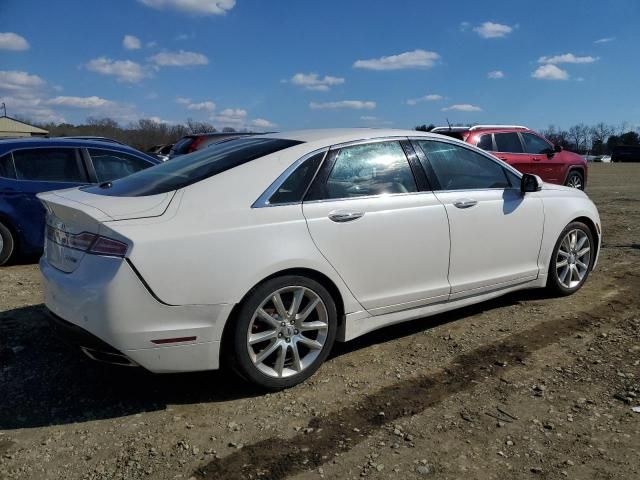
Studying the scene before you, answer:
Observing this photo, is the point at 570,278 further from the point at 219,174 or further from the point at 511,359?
the point at 219,174

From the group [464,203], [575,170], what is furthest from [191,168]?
[575,170]

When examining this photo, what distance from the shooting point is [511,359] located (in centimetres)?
393

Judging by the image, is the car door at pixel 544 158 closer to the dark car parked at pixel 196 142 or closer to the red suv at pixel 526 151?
the red suv at pixel 526 151

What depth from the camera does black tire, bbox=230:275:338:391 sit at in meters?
3.25

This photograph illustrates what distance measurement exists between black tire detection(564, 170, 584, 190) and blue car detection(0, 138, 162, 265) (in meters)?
10.1

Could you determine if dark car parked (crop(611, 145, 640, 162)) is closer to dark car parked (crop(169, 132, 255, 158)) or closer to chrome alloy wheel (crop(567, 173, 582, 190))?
chrome alloy wheel (crop(567, 173, 582, 190))

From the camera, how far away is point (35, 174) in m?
6.94

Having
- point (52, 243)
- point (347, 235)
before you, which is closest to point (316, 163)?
point (347, 235)

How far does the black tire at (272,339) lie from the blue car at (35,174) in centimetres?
455

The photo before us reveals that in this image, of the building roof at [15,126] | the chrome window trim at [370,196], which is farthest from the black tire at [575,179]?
the building roof at [15,126]

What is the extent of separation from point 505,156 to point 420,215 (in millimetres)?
7984

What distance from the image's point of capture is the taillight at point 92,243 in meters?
2.97

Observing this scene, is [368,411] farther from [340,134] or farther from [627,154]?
[627,154]

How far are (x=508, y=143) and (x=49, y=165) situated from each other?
847 centimetres
